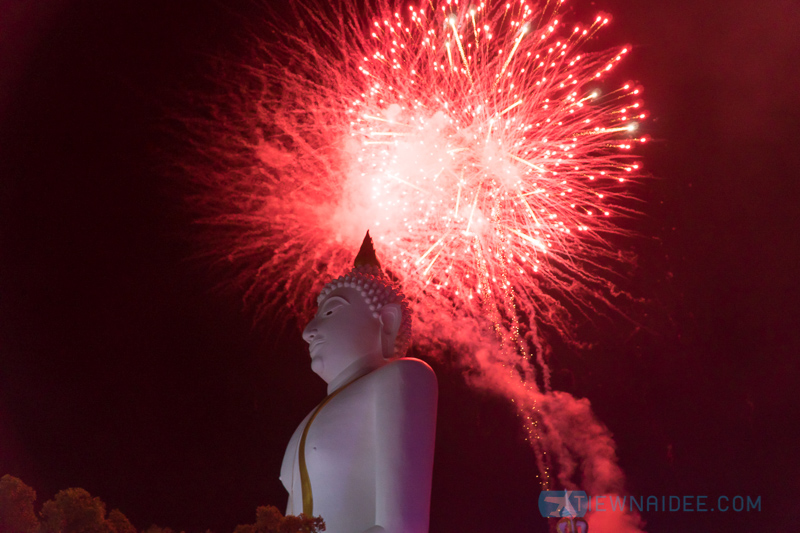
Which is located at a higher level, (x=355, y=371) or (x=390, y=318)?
(x=390, y=318)

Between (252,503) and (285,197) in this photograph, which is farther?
(285,197)

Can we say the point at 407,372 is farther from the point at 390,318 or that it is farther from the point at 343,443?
the point at 390,318

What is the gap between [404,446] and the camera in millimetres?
3895

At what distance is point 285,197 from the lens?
8336mm

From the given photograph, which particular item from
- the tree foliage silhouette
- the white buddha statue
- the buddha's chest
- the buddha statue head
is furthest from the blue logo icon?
the tree foliage silhouette

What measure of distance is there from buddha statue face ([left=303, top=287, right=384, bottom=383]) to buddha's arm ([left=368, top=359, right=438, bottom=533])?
57 centimetres

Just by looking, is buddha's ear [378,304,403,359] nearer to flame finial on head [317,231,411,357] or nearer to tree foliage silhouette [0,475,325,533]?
flame finial on head [317,231,411,357]

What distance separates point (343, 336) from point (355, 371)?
26cm

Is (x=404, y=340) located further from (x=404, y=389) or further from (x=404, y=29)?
(x=404, y=29)

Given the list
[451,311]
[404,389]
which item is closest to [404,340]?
[404,389]

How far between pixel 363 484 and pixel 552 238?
493 cm

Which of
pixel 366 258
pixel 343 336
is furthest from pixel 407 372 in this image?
pixel 366 258

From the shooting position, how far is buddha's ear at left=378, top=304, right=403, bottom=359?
5.04 meters

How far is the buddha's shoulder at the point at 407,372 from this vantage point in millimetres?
4137
